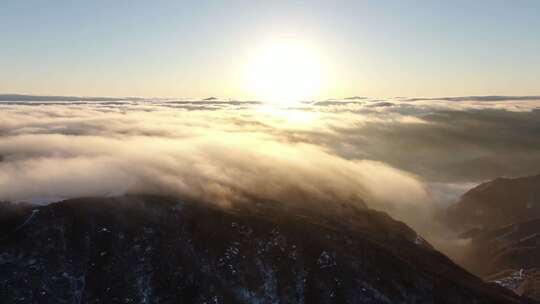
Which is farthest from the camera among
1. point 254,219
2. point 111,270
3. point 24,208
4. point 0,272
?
point 254,219

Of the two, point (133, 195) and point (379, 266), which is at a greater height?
point (133, 195)

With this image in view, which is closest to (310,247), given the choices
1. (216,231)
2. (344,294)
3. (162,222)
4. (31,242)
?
(344,294)

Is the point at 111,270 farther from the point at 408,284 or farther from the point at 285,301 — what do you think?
the point at 408,284

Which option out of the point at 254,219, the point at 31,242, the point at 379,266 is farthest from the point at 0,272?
the point at 379,266

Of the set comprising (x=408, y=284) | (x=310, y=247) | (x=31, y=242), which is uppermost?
(x=31, y=242)

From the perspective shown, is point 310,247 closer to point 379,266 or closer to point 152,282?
point 379,266

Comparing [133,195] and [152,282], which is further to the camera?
[133,195]

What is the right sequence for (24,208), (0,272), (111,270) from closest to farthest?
1. (0,272)
2. (111,270)
3. (24,208)
